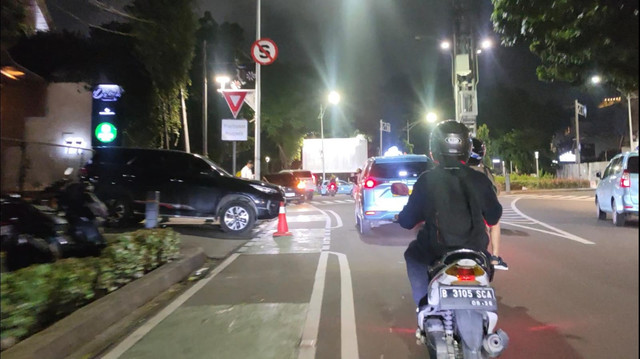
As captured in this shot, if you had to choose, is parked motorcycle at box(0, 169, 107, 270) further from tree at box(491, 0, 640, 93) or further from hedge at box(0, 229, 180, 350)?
tree at box(491, 0, 640, 93)

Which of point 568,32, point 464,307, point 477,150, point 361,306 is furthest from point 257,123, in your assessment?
point 464,307

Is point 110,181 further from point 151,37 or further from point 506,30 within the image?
point 506,30

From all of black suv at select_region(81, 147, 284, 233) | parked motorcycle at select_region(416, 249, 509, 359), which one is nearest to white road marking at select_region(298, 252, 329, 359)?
parked motorcycle at select_region(416, 249, 509, 359)

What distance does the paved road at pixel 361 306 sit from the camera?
4891mm

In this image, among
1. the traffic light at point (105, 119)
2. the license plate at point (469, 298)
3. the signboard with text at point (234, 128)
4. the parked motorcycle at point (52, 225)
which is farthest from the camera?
the signboard with text at point (234, 128)

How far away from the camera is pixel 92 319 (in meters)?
5.40

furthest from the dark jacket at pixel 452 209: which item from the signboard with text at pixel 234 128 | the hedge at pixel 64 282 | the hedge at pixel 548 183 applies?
the hedge at pixel 548 183

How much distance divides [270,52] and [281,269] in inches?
417

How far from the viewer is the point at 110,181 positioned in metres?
12.8

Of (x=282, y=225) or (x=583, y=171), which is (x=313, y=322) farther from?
(x=583, y=171)

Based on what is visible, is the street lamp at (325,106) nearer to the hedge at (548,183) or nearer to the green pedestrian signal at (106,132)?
the hedge at (548,183)

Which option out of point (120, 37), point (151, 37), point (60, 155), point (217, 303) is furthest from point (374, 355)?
point (120, 37)

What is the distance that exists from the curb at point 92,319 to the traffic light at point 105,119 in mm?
5936

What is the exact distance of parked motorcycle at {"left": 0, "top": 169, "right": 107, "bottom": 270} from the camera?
5957mm
